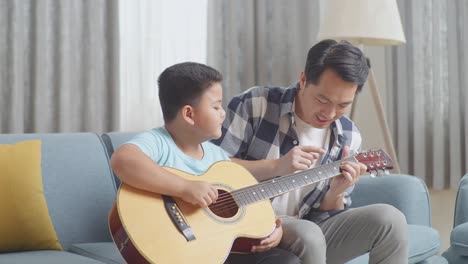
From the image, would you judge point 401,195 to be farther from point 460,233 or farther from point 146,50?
point 146,50

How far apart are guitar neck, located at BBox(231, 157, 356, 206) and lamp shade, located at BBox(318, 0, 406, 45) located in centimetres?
138

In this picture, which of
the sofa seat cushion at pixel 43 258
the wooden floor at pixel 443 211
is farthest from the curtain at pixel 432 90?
the sofa seat cushion at pixel 43 258

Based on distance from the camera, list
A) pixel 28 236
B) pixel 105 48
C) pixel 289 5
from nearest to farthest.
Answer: pixel 28 236, pixel 105 48, pixel 289 5

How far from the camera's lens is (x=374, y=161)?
2.01m

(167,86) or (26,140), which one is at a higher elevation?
(167,86)

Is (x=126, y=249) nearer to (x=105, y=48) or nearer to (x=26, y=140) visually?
(x=26, y=140)

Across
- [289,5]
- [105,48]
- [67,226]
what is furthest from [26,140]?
[289,5]

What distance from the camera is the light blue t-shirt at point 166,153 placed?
171 cm

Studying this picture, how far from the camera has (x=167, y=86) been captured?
1818 millimetres

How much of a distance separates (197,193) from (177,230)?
0.09 m

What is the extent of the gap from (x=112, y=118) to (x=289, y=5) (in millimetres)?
1073

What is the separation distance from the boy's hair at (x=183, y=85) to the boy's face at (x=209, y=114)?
0.01 meters

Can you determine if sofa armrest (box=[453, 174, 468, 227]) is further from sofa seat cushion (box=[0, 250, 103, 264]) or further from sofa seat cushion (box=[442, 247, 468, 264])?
Result: sofa seat cushion (box=[0, 250, 103, 264])

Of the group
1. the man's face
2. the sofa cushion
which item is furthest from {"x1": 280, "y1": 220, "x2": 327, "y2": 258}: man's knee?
the sofa cushion
